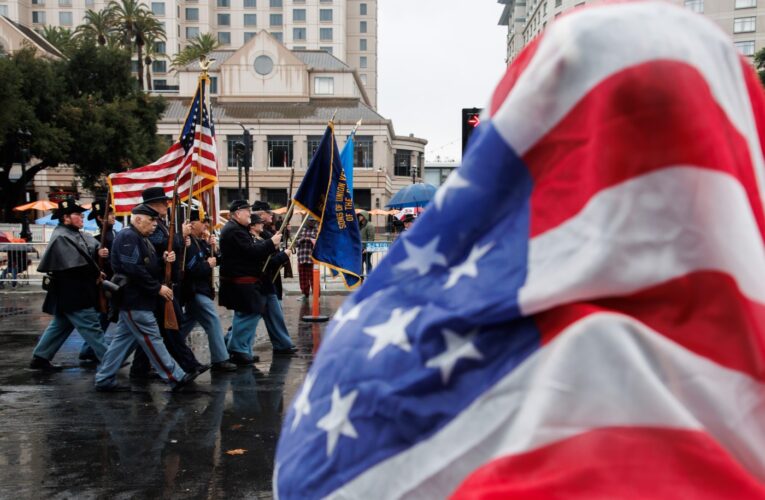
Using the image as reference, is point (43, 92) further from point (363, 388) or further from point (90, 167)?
point (363, 388)

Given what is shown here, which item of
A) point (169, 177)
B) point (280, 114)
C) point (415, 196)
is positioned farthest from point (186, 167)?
point (280, 114)

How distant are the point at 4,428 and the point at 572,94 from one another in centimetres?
615

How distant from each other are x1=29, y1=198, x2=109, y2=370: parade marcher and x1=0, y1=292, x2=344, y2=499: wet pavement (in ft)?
1.20

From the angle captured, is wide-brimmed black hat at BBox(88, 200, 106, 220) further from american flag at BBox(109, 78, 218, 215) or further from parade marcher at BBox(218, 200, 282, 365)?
parade marcher at BBox(218, 200, 282, 365)

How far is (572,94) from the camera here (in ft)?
4.25

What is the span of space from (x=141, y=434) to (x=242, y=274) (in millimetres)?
3055

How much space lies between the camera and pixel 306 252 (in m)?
14.0

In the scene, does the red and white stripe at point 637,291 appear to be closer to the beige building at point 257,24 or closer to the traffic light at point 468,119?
the traffic light at point 468,119

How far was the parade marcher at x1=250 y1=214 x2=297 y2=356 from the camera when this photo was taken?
29.9ft

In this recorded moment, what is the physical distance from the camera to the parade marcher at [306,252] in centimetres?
1363

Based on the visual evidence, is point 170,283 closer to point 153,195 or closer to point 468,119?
point 153,195

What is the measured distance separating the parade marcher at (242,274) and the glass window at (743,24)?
226 ft

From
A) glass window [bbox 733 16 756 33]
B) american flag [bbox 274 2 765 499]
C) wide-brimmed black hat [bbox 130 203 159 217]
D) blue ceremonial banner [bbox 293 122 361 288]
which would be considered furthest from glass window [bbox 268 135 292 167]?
american flag [bbox 274 2 765 499]

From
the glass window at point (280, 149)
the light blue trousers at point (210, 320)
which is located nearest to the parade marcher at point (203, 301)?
the light blue trousers at point (210, 320)
